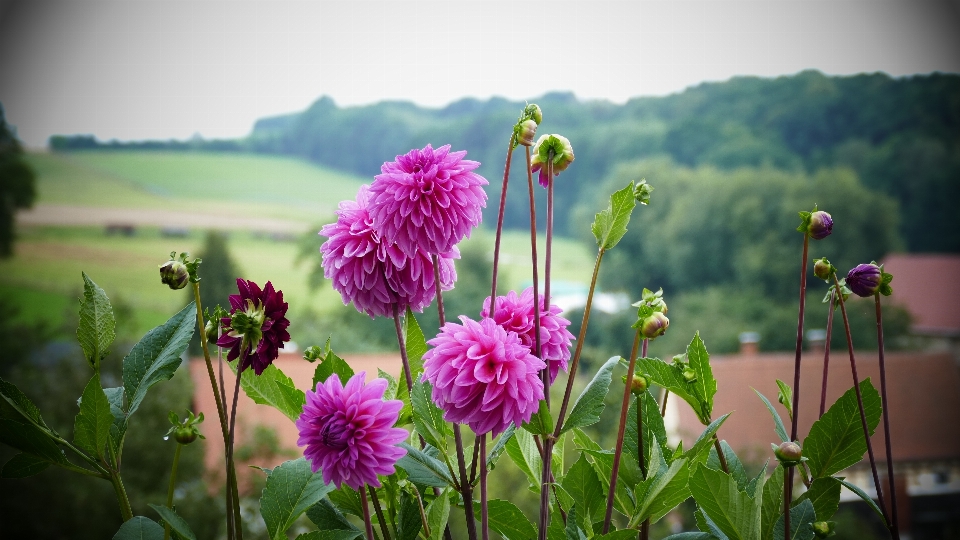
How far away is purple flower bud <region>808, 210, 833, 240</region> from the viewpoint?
353 millimetres

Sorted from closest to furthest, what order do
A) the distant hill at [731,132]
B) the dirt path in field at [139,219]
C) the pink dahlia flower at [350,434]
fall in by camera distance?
the pink dahlia flower at [350,434] → the dirt path in field at [139,219] → the distant hill at [731,132]

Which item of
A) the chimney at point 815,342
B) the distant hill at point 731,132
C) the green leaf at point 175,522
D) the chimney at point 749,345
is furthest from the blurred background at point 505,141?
the green leaf at point 175,522

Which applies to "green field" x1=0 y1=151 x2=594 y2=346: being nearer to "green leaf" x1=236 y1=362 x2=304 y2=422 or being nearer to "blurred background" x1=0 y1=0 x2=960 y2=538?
"blurred background" x1=0 y1=0 x2=960 y2=538

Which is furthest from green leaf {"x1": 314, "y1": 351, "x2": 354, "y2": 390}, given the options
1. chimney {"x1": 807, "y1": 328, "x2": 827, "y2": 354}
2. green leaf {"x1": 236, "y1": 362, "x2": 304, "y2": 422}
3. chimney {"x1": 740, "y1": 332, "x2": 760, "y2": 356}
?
chimney {"x1": 807, "y1": 328, "x2": 827, "y2": 354}

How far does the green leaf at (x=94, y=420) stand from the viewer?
313 mm

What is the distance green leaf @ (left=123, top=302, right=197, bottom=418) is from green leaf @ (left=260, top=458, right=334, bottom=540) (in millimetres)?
72

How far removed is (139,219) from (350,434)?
1862 cm

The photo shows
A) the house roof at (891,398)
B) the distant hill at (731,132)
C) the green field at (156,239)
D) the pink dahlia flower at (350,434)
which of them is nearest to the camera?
the pink dahlia flower at (350,434)

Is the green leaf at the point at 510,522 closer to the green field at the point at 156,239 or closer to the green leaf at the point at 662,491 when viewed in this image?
the green leaf at the point at 662,491

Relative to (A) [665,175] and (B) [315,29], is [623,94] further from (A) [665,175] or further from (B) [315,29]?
(B) [315,29]

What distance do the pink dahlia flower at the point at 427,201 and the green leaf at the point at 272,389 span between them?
103 mm

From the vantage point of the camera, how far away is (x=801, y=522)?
14.1 inches

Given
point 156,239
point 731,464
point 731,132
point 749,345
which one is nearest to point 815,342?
point 749,345

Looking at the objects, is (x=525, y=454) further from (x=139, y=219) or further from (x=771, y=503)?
(x=139, y=219)
